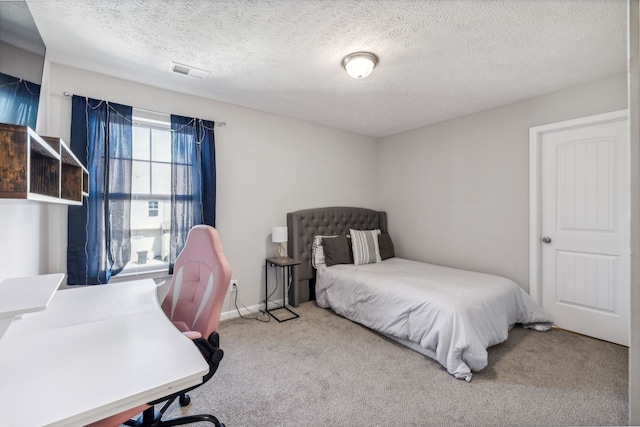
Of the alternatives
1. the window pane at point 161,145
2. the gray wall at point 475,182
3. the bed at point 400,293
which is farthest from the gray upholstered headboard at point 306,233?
the window pane at point 161,145

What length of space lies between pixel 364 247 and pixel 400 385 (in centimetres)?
187

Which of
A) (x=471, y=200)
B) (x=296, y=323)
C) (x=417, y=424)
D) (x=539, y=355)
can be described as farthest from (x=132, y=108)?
(x=539, y=355)

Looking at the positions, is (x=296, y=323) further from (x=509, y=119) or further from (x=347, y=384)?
(x=509, y=119)

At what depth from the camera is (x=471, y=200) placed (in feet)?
11.4

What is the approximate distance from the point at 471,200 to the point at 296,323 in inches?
99.8

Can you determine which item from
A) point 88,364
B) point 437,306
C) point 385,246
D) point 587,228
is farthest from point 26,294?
point 587,228

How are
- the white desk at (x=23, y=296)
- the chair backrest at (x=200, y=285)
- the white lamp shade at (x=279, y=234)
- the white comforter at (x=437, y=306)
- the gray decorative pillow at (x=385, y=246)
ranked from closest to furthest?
the white desk at (x=23, y=296)
the chair backrest at (x=200, y=285)
the white comforter at (x=437, y=306)
the white lamp shade at (x=279, y=234)
the gray decorative pillow at (x=385, y=246)

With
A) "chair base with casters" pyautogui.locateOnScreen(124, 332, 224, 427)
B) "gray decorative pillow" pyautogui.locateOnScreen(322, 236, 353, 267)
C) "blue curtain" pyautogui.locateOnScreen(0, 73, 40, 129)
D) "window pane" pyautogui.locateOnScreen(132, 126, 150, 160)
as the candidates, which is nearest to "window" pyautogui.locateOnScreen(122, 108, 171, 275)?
"window pane" pyautogui.locateOnScreen(132, 126, 150, 160)

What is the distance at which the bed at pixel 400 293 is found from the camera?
2.15 metres

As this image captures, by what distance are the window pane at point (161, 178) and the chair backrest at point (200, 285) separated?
131cm

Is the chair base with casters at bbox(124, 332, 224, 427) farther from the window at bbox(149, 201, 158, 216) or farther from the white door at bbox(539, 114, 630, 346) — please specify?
the white door at bbox(539, 114, 630, 346)

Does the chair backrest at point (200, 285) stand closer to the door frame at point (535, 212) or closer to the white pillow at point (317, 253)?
the white pillow at point (317, 253)

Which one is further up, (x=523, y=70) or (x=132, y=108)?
(x=523, y=70)

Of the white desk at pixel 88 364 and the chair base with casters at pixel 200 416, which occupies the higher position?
the white desk at pixel 88 364
